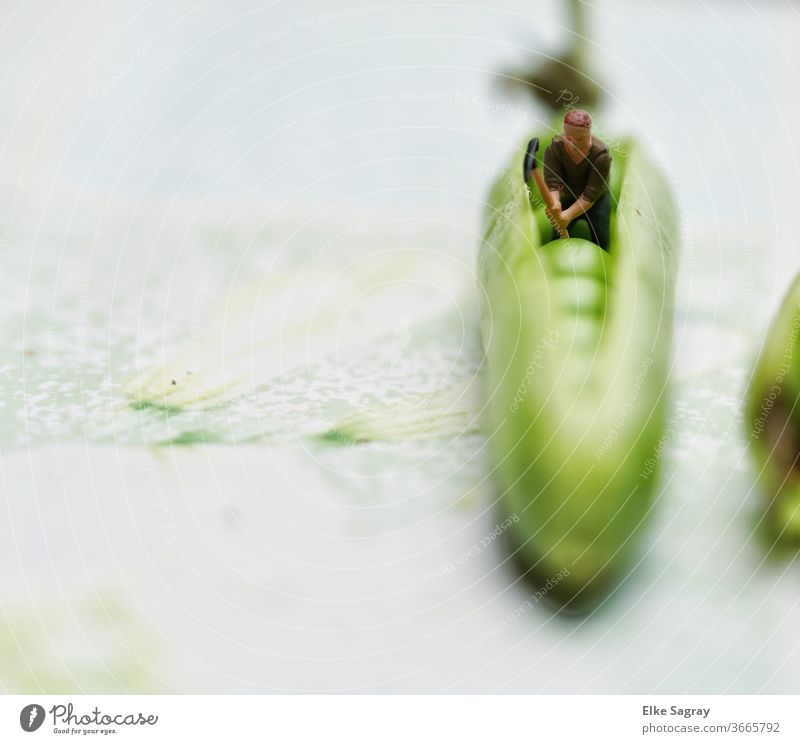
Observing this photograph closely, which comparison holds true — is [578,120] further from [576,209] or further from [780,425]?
[780,425]

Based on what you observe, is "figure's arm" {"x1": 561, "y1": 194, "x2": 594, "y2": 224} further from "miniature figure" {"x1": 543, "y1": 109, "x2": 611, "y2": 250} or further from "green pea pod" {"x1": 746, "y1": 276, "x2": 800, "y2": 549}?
"green pea pod" {"x1": 746, "y1": 276, "x2": 800, "y2": 549}

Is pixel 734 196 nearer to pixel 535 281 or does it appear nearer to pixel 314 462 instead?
pixel 535 281

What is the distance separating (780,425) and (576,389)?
0.16 m

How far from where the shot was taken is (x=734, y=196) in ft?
2.18

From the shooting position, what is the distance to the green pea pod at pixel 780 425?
0.54 m

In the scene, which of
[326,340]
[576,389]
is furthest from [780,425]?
[326,340]

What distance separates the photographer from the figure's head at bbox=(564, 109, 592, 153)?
20.7 inches

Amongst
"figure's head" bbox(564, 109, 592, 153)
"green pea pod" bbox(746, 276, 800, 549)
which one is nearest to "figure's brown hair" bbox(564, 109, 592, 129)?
"figure's head" bbox(564, 109, 592, 153)

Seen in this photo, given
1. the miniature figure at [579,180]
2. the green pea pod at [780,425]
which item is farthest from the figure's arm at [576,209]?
the green pea pod at [780,425]

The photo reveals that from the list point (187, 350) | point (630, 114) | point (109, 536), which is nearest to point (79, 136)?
point (187, 350)

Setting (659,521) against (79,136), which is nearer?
(659,521)

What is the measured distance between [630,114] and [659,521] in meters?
0.29

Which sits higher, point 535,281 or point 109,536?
point 535,281

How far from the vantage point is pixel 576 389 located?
466 millimetres
